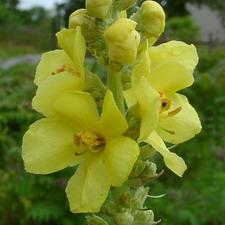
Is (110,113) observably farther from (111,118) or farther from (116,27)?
(116,27)

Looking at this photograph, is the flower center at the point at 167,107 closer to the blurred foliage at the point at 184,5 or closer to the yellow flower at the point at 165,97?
the yellow flower at the point at 165,97

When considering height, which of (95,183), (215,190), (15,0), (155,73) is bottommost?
(15,0)

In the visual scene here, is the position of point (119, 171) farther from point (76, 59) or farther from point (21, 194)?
point (21, 194)

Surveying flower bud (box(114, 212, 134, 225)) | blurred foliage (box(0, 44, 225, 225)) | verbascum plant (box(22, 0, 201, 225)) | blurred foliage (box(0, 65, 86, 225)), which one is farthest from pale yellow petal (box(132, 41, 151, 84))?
blurred foliage (box(0, 65, 86, 225))

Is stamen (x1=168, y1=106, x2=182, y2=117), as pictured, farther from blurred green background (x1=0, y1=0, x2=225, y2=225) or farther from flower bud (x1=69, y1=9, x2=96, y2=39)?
blurred green background (x1=0, y1=0, x2=225, y2=225)

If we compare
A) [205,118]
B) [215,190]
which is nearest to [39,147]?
[215,190]

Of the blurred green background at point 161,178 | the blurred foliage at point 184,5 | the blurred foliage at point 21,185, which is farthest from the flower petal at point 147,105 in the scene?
the blurred foliage at point 184,5

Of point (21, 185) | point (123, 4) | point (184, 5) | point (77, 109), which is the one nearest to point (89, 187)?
point (77, 109)
